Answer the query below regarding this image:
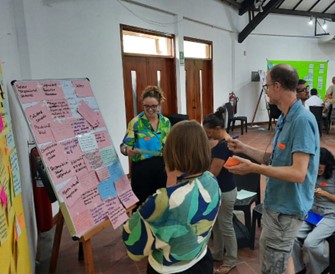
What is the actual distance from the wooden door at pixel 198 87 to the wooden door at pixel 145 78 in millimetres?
829

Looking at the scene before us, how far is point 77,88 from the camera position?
6.96 ft

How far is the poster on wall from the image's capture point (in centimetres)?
173

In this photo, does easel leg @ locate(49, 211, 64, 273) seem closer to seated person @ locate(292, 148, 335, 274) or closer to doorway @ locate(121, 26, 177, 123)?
seated person @ locate(292, 148, 335, 274)

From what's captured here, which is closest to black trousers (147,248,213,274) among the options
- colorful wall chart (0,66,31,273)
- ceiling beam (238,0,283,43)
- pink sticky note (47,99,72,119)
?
colorful wall chart (0,66,31,273)

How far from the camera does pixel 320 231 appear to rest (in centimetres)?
202

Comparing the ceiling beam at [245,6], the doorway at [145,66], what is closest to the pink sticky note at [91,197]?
the doorway at [145,66]

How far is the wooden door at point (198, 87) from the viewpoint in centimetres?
654

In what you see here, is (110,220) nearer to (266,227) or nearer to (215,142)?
(215,142)

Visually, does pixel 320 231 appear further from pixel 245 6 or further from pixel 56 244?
pixel 245 6

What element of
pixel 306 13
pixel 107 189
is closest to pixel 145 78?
pixel 107 189

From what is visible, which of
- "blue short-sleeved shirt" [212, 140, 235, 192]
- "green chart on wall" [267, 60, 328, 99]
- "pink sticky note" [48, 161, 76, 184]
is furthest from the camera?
"green chart on wall" [267, 60, 328, 99]

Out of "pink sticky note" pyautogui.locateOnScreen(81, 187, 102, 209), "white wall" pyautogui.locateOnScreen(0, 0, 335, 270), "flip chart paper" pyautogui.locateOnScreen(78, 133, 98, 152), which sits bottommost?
"pink sticky note" pyautogui.locateOnScreen(81, 187, 102, 209)

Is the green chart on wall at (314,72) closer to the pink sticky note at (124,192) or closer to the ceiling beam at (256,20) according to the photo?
the ceiling beam at (256,20)

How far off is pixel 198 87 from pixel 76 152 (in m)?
5.35
